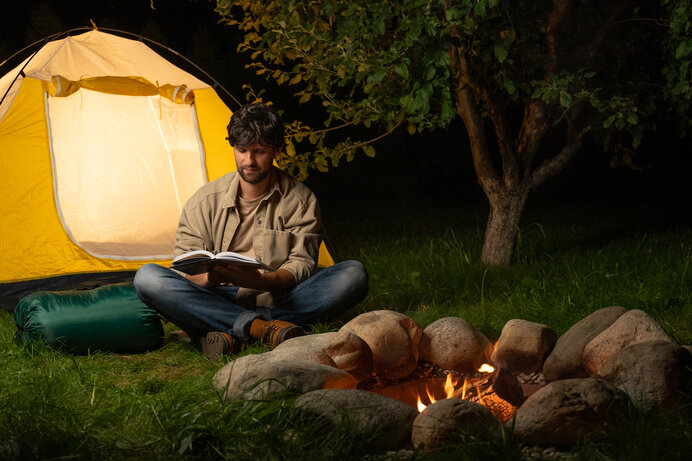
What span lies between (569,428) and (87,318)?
2.21 m

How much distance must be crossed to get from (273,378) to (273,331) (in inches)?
35.6

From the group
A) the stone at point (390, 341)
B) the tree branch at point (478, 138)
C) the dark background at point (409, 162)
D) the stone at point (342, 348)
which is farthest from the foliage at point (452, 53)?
the dark background at point (409, 162)

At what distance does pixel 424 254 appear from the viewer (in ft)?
18.3

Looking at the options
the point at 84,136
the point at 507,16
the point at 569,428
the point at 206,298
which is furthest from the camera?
the point at 84,136

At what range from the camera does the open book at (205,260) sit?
3.07 m

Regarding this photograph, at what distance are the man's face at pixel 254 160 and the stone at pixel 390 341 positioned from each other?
0.83m

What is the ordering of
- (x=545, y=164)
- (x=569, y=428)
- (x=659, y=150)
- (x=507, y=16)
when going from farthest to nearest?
1. (x=659, y=150)
2. (x=545, y=164)
3. (x=507, y=16)
4. (x=569, y=428)

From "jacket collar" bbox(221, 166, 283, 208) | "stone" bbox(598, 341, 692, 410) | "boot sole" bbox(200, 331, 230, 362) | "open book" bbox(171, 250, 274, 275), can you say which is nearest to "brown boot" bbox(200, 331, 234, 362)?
"boot sole" bbox(200, 331, 230, 362)

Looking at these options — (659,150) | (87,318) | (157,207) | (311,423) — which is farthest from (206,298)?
(659,150)

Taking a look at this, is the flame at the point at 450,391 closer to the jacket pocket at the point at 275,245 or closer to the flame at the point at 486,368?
the flame at the point at 486,368

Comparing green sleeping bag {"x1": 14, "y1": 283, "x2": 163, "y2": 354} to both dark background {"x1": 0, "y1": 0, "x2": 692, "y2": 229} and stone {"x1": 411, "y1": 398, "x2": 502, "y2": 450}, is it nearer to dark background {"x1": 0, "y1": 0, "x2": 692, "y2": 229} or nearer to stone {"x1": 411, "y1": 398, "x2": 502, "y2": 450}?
stone {"x1": 411, "y1": 398, "x2": 502, "y2": 450}

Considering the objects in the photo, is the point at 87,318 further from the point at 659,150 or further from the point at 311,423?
the point at 659,150

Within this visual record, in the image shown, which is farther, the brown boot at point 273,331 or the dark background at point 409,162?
the dark background at point 409,162

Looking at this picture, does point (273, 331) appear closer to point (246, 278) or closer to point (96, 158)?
point (246, 278)
